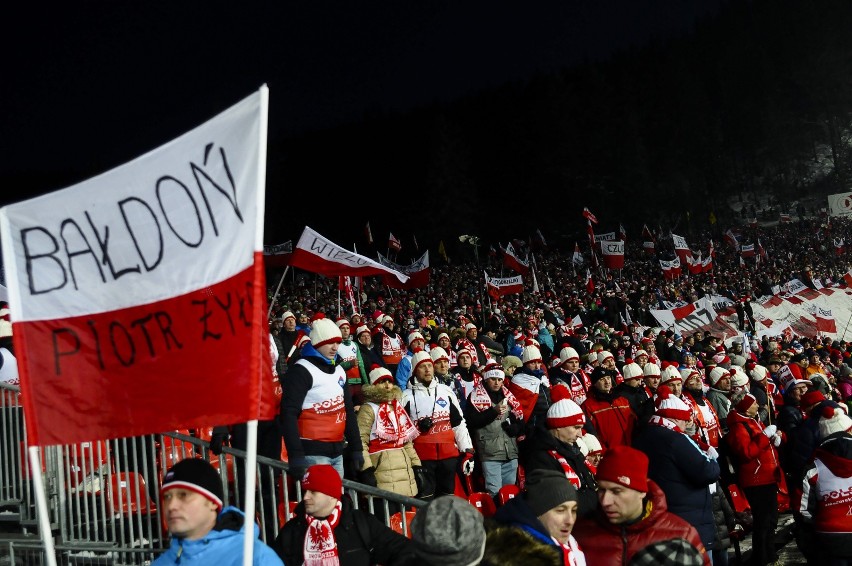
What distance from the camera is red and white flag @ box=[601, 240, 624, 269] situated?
35.9 meters

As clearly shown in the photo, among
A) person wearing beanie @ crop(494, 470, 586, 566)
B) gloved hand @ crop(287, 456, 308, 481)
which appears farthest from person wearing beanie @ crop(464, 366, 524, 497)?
person wearing beanie @ crop(494, 470, 586, 566)

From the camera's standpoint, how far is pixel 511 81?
9106 centimetres

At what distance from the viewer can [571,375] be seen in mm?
12016

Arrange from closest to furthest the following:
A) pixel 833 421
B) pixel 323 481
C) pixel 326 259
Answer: pixel 323 481
pixel 833 421
pixel 326 259

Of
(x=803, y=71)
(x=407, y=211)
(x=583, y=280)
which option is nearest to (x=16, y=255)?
(x=583, y=280)

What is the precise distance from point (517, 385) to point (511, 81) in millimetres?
83341

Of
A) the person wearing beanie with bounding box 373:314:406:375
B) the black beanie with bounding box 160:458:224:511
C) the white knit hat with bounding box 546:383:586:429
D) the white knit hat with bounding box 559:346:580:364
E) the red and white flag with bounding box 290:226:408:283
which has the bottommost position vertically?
the white knit hat with bounding box 546:383:586:429

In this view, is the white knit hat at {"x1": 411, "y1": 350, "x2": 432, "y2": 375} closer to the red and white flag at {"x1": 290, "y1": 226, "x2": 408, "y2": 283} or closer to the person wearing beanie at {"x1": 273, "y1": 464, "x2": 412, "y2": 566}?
the red and white flag at {"x1": 290, "y1": 226, "x2": 408, "y2": 283}

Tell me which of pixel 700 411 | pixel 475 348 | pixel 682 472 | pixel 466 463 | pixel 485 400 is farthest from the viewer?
pixel 475 348

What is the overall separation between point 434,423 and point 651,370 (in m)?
4.14

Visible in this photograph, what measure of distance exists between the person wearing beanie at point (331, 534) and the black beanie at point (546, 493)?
3.57ft

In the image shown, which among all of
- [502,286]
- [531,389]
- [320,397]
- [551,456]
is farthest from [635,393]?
[502,286]

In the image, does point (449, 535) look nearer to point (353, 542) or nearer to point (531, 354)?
point (353, 542)

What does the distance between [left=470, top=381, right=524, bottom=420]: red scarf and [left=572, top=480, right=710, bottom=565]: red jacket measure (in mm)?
5170
